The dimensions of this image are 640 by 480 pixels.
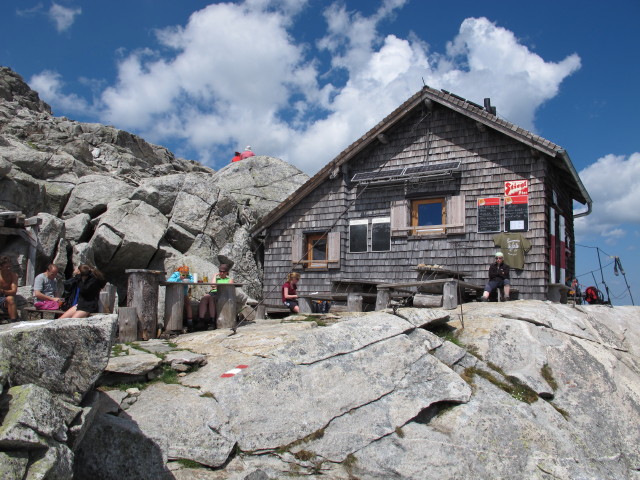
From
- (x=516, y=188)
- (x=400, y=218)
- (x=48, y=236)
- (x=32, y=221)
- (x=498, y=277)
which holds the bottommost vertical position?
(x=498, y=277)

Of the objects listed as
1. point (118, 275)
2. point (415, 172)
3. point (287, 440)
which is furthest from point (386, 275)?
point (287, 440)

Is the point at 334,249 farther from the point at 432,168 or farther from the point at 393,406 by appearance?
the point at 393,406

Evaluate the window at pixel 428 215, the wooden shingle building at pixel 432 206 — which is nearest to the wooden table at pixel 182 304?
the wooden shingle building at pixel 432 206

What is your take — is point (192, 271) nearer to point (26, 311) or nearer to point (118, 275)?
point (118, 275)

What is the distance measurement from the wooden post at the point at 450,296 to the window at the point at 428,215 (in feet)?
11.9

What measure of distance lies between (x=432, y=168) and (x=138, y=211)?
9481 millimetres

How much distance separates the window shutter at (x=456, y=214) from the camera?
1568 cm

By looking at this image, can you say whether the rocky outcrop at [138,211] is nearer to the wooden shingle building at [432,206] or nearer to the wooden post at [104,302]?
the wooden shingle building at [432,206]

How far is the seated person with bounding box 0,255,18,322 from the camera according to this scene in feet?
31.5

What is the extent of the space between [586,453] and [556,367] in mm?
2120

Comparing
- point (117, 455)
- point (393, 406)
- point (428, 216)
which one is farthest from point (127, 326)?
point (428, 216)

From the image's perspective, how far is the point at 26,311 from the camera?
33.3ft

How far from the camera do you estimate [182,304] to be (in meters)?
11.8

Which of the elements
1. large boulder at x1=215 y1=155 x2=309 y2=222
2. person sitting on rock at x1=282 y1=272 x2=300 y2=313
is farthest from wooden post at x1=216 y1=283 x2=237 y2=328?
large boulder at x1=215 y1=155 x2=309 y2=222
